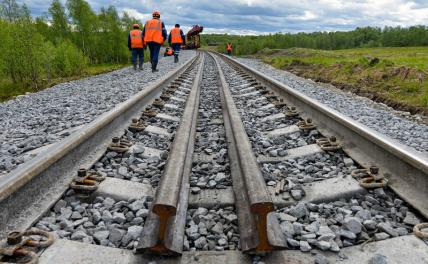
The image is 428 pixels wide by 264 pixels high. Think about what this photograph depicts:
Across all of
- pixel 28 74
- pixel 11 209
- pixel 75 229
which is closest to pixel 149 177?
pixel 75 229

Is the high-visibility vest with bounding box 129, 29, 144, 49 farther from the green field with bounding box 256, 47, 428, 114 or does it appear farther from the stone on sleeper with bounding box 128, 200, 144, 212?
the stone on sleeper with bounding box 128, 200, 144, 212

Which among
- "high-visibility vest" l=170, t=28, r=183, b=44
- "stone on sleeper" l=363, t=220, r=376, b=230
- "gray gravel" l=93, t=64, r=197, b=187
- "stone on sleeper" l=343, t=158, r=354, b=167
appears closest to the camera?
"stone on sleeper" l=363, t=220, r=376, b=230

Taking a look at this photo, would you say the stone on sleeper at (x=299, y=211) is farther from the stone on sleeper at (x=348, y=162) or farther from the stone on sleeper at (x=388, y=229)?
the stone on sleeper at (x=348, y=162)

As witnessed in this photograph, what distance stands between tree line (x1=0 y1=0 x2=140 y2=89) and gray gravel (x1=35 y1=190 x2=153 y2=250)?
18.2 meters

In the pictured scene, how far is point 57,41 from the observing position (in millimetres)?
31375

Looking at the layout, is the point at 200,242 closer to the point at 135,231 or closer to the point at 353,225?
the point at 135,231

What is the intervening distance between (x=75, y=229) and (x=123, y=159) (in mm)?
1263

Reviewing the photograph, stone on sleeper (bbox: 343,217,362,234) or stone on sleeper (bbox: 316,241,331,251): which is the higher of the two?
stone on sleeper (bbox: 343,217,362,234)

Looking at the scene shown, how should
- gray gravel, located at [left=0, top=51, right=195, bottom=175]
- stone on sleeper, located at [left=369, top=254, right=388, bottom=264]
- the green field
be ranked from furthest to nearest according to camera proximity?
the green field < gray gravel, located at [left=0, top=51, right=195, bottom=175] < stone on sleeper, located at [left=369, top=254, right=388, bottom=264]

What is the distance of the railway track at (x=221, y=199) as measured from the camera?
1.96 metres

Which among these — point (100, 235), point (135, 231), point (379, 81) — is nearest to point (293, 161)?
point (135, 231)

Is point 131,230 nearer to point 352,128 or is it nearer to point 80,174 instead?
point 80,174

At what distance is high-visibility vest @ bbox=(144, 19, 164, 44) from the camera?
1262cm

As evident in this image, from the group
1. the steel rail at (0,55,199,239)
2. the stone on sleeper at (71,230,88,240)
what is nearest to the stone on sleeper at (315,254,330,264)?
the stone on sleeper at (71,230,88,240)
